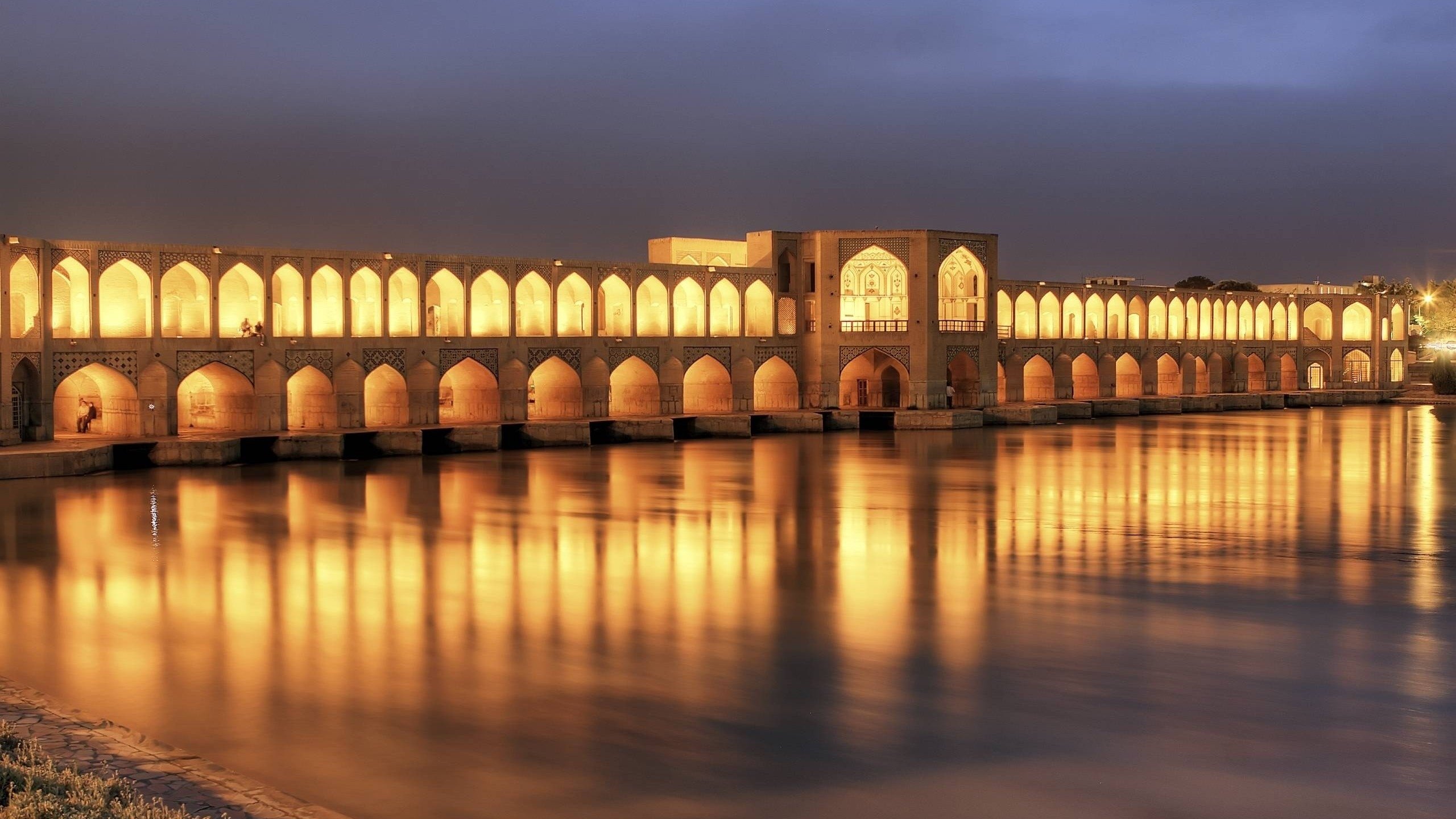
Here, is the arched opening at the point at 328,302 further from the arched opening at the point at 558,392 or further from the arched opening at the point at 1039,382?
the arched opening at the point at 1039,382

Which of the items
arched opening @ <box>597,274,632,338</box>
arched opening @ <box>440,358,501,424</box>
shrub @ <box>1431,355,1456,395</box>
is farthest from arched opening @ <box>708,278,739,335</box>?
shrub @ <box>1431,355,1456,395</box>

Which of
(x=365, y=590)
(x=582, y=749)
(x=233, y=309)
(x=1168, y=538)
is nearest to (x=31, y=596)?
(x=365, y=590)

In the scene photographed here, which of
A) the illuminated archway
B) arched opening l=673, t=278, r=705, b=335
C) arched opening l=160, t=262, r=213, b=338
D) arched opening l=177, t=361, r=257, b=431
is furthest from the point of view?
arched opening l=673, t=278, r=705, b=335

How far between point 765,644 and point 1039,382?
2755cm

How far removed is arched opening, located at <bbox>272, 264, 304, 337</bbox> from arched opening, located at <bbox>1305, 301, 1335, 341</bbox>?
31.7 metres

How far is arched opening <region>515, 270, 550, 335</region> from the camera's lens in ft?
84.3

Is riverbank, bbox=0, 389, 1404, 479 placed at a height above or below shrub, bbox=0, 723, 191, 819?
above

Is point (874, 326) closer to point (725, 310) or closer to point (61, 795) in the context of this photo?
point (725, 310)

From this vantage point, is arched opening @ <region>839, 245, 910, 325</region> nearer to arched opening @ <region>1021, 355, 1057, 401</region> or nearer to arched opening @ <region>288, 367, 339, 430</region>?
arched opening @ <region>1021, 355, 1057, 401</region>

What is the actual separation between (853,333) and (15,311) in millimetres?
16170

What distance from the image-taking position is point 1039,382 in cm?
3438

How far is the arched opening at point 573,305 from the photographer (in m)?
26.2

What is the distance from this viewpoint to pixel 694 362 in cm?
2817

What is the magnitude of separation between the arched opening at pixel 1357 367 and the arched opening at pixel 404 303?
3015cm
